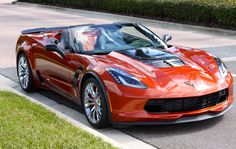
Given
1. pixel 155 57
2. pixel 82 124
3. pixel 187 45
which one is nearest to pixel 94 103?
pixel 82 124

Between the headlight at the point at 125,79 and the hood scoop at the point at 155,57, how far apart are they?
0.43m

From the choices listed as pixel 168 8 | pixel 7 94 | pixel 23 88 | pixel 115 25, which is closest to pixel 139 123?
pixel 115 25

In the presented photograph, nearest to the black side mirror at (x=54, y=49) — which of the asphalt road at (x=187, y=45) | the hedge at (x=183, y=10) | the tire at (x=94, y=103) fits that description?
the tire at (x=94, y=103)

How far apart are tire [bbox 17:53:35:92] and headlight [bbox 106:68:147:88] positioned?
2.65m

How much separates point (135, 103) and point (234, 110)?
5.75 feet

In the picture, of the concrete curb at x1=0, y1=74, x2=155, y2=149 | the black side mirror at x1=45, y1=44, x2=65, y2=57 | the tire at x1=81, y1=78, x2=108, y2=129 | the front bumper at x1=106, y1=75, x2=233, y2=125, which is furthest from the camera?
the black side mirror at x1=45, y1=44, x2=65, y2=57

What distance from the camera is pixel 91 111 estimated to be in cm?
599

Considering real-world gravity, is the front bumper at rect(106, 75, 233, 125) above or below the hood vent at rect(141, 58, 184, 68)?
below

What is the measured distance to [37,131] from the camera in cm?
513

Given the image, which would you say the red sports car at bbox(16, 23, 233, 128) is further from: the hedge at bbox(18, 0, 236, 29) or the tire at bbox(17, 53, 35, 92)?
the hedge at bbox(18, 0, 236, 29)

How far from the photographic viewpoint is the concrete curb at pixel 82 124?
17.2 ft

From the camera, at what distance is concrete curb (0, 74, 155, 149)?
5.23m

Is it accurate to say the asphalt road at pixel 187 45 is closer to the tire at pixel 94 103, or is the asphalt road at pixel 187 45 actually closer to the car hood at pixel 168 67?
the tire at pixel 94 103

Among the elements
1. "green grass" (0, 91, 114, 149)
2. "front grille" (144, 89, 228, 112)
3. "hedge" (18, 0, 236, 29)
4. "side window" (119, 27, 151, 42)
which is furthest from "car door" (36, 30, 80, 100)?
"hedge" (18, 0, 236, 29)
